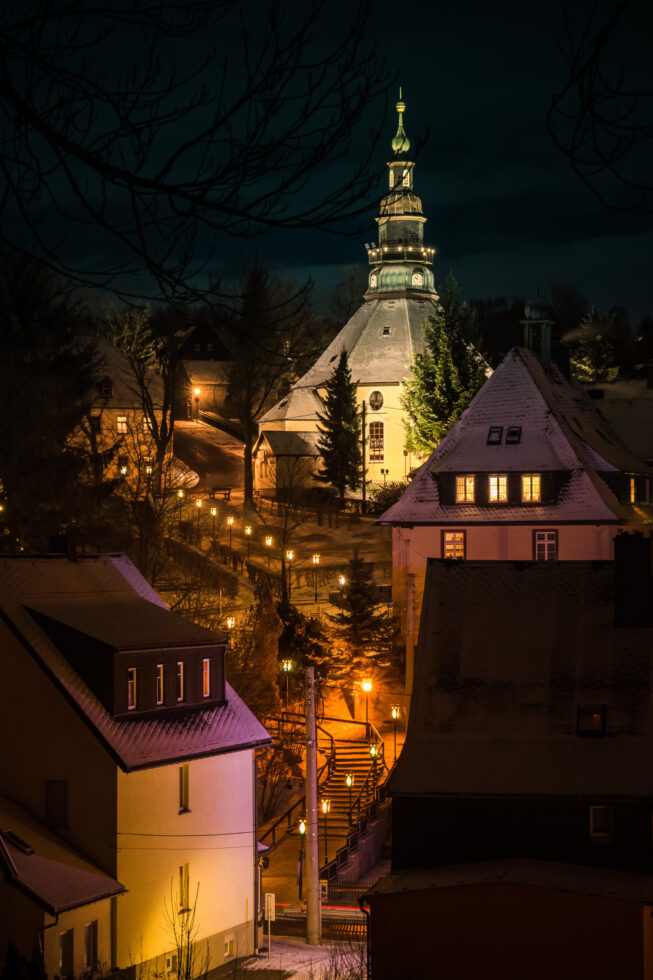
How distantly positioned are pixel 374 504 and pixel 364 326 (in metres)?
16.2

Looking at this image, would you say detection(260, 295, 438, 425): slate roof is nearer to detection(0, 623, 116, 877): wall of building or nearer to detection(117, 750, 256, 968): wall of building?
detection(117, 750, 256, 968): wall of building

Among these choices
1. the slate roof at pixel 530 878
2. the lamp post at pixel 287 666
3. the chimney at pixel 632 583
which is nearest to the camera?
the slate roof at pixel 530 878

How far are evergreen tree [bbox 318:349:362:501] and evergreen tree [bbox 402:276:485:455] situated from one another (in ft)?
16.2

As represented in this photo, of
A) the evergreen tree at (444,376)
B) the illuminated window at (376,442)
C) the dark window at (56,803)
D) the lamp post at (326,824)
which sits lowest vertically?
the lamp post at (326,824)

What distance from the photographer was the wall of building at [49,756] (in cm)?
2619

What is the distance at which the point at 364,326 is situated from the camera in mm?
81938

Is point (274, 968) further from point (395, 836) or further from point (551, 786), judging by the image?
point (551, 786)

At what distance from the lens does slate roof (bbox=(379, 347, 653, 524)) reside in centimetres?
4747

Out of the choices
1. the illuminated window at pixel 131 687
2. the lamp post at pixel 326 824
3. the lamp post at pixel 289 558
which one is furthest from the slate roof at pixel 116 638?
the lamp post at pixel 289 558

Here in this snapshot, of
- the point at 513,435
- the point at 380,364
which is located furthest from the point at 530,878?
the point at 380,364

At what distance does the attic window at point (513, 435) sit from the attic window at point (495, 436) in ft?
0.96

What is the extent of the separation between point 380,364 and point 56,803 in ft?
175

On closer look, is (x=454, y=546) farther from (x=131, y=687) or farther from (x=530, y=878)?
(x=530, y=878)

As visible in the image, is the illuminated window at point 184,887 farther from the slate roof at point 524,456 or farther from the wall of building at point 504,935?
the slate roof at point 524,456
